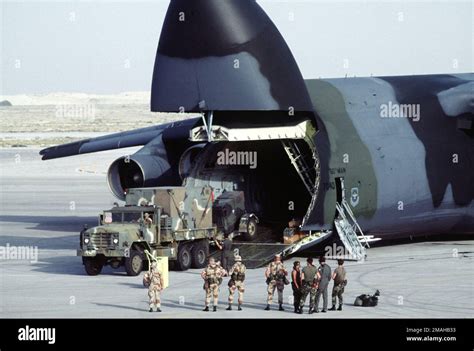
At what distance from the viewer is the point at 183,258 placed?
32750 millimetres

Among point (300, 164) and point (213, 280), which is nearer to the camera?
point (213, 280)

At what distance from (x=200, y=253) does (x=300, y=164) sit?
178 inches

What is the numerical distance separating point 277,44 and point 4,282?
31.8 feet

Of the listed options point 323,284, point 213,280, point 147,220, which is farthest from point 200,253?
point 323,284

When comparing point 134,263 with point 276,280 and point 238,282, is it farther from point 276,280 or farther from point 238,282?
point 276,280

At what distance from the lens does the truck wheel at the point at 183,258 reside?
32.5m

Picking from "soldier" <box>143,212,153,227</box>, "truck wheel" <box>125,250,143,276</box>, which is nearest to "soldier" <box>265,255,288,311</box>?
"truck wheel" <box>125,250,143,276</box>

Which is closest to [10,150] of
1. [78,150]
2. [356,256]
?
[78,150]

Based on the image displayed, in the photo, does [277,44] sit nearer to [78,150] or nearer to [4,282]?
[4,282]

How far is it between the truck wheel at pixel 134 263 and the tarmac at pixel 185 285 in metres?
0.28

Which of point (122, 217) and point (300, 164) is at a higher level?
point (300, 164)

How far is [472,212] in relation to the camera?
38250mm

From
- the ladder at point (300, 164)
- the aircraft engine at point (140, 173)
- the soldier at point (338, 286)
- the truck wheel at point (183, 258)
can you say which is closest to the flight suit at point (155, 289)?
the soldier at point (338, 286)
